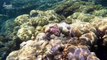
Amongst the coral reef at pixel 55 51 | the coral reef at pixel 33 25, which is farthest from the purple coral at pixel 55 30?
the coral reef at pixel 33 25

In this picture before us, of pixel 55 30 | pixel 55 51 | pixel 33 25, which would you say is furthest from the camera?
pixel 33 25

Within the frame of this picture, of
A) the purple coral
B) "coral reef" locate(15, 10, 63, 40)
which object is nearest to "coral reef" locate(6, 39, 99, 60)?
the purple coral

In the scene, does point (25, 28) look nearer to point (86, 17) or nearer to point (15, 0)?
point (86, 17)

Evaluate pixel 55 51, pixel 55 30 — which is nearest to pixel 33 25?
pixel 55 30

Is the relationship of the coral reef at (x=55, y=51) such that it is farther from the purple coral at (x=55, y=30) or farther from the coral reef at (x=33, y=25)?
the coral reef at (x=33, y=25)

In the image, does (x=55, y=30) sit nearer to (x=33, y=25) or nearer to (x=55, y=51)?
(x=55, y=51)

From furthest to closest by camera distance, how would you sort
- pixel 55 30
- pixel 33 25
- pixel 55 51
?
pixel 33 25 < pixel 55 30 < pixel 55 51

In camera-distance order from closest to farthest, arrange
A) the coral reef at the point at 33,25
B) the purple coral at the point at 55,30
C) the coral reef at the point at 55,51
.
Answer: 1. the coral reef at the point at 55,51
2. the purple coral at the point at 55,30
3. the coral reef at the point at 33,25

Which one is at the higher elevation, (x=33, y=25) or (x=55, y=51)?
(x=33, y=25)

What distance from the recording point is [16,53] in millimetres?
5895

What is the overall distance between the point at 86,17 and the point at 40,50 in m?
3.67

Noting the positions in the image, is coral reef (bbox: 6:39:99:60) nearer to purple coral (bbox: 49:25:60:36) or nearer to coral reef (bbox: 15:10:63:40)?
purple coral (bbox: 49:25:60:36)

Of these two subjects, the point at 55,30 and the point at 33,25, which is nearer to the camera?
the point at 55,30

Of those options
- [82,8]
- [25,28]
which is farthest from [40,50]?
[82,8]
